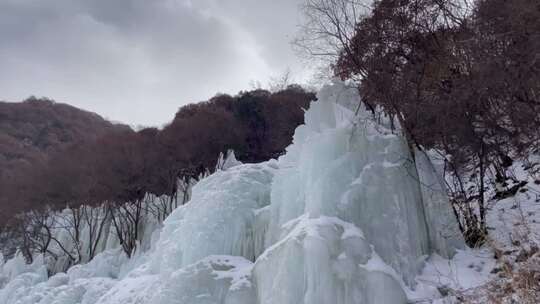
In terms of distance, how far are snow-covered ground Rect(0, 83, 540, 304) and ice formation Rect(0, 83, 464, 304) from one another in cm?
2

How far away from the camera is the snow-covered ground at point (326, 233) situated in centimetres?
541

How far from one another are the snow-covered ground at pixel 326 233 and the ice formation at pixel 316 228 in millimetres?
15

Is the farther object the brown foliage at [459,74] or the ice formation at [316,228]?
the brown foliage at [459,74]

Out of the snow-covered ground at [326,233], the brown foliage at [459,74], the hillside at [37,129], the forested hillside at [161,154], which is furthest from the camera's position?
the hillside at [37,129]

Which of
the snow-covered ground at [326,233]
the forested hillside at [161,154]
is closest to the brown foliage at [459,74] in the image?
the snow-covered ground at [326,233]

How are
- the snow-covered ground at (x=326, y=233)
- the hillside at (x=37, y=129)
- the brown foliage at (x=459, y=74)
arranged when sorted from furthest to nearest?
the hillside at (x=37, y=129) < the brown foliage at (x=459, y=74) < the snow-covered ground at (x=326, y=233)

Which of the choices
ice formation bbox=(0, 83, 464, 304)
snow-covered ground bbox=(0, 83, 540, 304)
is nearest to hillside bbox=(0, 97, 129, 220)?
ice formation bbox=(0, 83, 464, 304)

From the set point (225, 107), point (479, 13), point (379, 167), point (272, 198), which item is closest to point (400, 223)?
point (379, 167)

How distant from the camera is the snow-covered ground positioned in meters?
5.41

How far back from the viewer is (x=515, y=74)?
5660mm

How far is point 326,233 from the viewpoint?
5602 mm

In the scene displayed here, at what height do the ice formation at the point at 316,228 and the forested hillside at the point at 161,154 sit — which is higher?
the forested hillside at the point at 161,154

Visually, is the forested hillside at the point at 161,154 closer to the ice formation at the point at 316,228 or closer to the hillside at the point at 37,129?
the hillside at the point at 37,129

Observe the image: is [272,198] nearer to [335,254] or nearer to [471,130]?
[335,254]
